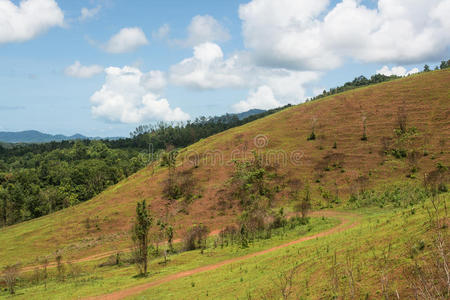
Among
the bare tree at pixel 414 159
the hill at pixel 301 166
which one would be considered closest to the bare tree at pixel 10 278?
the hill at pixel 301 166

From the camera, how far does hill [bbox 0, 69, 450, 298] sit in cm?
5523

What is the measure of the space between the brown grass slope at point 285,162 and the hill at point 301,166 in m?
0.21

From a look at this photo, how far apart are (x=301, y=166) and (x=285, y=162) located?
4.81 meters

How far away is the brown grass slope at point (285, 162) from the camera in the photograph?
56531 millimetres

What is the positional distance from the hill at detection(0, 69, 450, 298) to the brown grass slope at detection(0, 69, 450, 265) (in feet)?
0.70

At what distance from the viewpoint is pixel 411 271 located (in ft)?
39.0

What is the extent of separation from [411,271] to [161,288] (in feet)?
60.8

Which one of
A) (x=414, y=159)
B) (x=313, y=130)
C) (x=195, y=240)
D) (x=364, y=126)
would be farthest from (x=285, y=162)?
(x=195, y=240)

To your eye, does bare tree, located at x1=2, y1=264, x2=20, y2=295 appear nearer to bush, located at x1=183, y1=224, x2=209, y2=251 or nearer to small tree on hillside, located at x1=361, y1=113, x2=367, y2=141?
bush, located at x1=183, y1=224, x2=209, y2=251

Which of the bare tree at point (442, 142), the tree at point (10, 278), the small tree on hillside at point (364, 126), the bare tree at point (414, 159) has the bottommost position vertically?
the tree at point (10, 278)

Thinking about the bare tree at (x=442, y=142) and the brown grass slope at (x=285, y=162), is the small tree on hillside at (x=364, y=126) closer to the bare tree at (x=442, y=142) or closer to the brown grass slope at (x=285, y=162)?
the brown grass slope at (x=285, y=162)

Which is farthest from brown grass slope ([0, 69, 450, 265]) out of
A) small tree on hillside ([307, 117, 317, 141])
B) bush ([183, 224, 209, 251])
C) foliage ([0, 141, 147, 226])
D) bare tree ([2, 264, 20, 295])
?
foliage ([0, 141, 147, 226])

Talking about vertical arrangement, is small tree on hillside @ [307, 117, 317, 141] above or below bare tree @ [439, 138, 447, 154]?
above

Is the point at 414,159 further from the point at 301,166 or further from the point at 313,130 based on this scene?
the point at 313,130
